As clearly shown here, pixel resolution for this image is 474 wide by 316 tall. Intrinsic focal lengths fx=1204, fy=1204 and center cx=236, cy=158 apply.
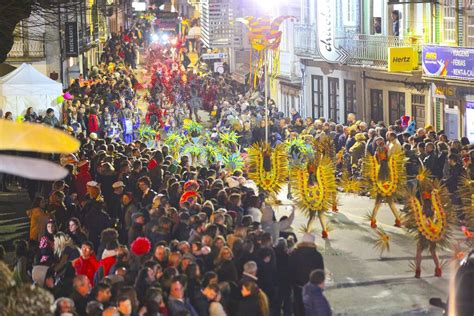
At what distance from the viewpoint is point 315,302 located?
35.7 ft

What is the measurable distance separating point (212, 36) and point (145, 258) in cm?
3766

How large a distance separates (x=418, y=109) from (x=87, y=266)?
22634mm

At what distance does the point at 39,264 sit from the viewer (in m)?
12.3

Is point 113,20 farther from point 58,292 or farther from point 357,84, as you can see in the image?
point 58,292

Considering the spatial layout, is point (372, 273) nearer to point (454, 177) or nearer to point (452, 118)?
point (454, 177)

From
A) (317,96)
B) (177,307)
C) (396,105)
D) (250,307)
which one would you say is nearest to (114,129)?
(396,105)

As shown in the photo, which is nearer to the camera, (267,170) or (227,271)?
(227,271)

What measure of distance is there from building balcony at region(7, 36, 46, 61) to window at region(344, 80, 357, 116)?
1012cm

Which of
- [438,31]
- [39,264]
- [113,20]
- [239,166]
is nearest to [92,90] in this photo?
[438,31]

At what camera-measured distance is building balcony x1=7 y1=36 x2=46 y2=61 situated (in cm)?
3959

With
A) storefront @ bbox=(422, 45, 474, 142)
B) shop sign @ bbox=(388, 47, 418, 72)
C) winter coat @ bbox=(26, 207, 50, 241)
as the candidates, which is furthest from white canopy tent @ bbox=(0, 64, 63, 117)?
winter coat @ bbox=(26, 207, 50, 241)

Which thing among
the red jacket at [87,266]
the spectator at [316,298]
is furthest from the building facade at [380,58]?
the spectator at [316,298]

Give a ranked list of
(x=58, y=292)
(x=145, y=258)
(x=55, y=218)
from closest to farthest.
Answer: (x=58, y=292) < (x=145, y=258) < (x=55, y=218)

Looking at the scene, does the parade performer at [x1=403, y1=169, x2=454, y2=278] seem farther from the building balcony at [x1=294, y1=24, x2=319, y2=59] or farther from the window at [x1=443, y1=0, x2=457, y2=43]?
the building balcony at [x1=294, y1=24, x2=319, y2=59]
